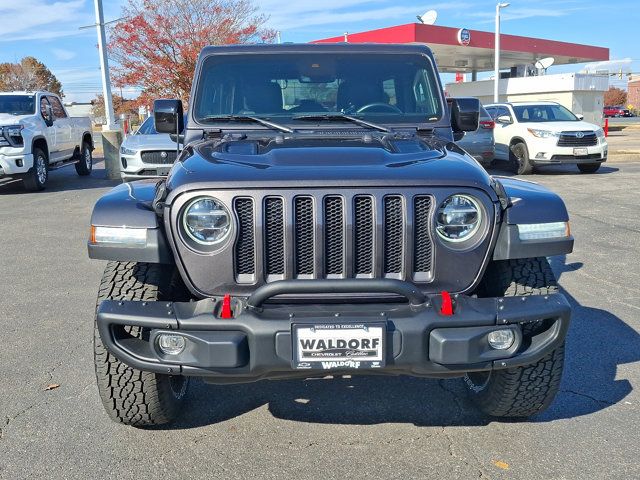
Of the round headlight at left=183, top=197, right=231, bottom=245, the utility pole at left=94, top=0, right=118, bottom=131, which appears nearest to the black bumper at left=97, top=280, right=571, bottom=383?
the round headlight at left=183, top=197, right=231, bottom=245

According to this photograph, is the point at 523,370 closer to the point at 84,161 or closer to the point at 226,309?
the point at 226,309

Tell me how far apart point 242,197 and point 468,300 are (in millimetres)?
1048

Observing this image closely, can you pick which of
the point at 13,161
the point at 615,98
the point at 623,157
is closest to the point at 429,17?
the point at 623,157

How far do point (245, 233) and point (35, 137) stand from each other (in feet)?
35.3

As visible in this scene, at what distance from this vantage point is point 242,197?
2.71 metres

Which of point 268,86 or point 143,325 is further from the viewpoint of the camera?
point 268,86

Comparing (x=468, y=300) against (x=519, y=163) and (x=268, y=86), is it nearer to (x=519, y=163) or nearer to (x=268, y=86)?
(x=268, y=86)

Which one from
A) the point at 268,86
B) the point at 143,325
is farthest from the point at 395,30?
the point at 143,325

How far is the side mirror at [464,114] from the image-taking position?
414cm

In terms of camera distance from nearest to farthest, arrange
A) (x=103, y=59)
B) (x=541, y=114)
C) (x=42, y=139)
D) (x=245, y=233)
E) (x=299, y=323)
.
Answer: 1. (x=299, y=323)
2. (x=245, y=233)
3. (x=42, y=139)
4. (x=541, y=114)
5. (x=103, y=59)

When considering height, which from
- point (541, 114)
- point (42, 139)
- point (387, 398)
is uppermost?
point (541, 114)

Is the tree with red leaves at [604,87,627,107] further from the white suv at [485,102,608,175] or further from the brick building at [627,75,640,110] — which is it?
the white suv at [485,102,608,175]

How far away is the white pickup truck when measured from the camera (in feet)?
37.9

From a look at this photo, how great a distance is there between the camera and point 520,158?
47.0 feet
